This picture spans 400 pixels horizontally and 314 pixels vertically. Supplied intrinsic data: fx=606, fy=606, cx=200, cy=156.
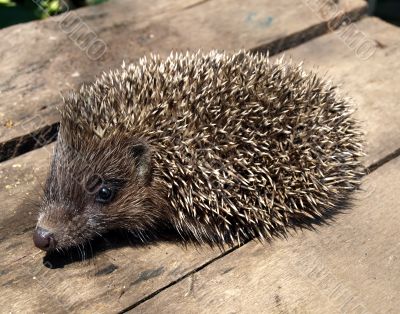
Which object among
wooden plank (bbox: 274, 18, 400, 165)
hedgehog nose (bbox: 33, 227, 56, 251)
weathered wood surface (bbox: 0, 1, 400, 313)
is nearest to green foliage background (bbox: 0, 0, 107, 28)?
wooden plank (bbox: 274, 18, 400, 165)

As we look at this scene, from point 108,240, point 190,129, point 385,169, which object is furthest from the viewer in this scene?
point 385,169

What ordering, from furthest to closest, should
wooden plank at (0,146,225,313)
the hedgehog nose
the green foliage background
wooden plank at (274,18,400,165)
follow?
the green foliage background
wooden plank at (274,18,400,165)
the hedgehog nose
wooden plank at (0,146,225,313)

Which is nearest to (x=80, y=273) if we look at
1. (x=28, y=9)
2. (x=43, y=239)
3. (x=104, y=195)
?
(x=43, y=239)

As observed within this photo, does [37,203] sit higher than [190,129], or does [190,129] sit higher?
[190,129]

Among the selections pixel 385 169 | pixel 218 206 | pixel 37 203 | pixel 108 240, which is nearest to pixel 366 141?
pixel 385 169

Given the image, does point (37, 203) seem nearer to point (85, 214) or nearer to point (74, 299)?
point (85, 214)

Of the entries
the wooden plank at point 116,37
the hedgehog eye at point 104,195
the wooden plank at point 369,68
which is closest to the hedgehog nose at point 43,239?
the hedgehog eye at point 104,195

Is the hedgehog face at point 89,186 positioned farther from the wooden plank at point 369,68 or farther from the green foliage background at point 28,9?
the green foliage background at point 28,9

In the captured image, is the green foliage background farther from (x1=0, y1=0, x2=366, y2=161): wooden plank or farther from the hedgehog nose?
the hedgehog nose
